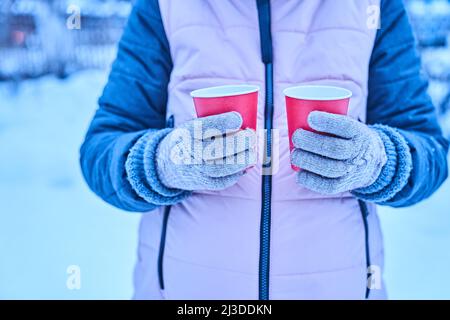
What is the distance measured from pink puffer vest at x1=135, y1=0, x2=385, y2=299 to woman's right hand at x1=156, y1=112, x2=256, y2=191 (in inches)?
5.3

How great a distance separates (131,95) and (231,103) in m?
0.37

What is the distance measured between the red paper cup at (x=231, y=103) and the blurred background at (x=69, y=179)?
0.62 m

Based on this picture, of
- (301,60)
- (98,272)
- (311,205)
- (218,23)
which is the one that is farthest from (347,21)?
(98,272)

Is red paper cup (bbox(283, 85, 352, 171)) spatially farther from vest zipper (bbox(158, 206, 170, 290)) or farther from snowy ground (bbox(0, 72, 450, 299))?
snowy ground (bbox(0, 72, 450, 299))

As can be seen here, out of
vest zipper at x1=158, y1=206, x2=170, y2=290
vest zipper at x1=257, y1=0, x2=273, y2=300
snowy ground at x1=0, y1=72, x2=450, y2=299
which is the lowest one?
snowy ground at x1=0, y1=72, x2=450, y2=299

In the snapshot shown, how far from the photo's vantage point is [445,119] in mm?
2854

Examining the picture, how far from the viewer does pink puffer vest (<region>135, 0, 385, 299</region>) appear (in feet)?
2.89

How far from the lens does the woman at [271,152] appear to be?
0.86 m

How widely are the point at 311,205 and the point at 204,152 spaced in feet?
0.97

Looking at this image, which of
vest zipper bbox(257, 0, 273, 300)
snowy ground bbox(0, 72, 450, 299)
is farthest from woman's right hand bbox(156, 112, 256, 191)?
snowy ground bbox(0, 72, 450, 299)

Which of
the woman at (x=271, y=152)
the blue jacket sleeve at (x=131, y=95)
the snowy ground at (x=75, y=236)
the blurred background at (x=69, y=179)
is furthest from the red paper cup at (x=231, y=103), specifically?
the snowy ground at (x=75, y=236)

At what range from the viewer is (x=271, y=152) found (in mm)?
865

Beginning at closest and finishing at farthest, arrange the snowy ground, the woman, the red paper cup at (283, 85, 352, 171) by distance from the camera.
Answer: the red paper cup at (283, 85, 352, 171)
the woman
the snowy ground

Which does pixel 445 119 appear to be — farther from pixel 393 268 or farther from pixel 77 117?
pixel 77 117
